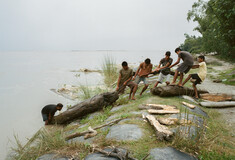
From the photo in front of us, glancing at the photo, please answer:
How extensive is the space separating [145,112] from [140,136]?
4.18ft

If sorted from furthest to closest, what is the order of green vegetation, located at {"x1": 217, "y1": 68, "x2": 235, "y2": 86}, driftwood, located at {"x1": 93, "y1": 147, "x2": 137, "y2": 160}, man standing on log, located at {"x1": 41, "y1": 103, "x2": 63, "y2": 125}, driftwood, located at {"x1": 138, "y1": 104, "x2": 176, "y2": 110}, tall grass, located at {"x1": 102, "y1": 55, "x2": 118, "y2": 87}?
tall grass, located at {"x1": 102, "y1": 55, "x2": 118, "y2": 87} → green vegetation, located at {"x1": 217, "y1": 68, "x2": 235, "y2": 86} → man standing on log, located at {"x1": 41, "y1": 103, "x2": 63, "y2": 125} → driftwood, located at {"x1": 138, "y1": 104, "x2": 176, "y2": 110} → driftwood, located at {"x1": 93, "y1": 147, "x2": 137, "y2": 160}

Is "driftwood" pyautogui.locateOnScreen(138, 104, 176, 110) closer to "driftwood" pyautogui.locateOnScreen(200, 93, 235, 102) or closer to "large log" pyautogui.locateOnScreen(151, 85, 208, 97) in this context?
"large log" pyautogui.locateOnScreen(151, 85, 208, 97)

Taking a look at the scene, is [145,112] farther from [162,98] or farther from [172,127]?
[162,98]

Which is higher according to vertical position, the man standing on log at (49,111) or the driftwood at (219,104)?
the driftwood at (219,104)

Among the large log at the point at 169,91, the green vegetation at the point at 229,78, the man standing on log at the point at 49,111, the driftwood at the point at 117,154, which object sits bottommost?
the man standing on log at the point at 49,111

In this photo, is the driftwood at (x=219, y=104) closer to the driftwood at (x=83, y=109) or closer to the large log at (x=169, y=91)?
the large log at (x=169, y=91)

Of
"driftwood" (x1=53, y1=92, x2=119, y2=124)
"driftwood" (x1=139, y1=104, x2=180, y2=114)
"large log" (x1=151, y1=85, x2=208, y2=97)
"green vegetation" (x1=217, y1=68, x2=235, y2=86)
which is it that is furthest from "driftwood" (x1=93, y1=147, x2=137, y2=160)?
"green vegetation" (x1=217, y1=68, x2=235, y2=86)

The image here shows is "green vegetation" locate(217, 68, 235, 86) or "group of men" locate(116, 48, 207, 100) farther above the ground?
"group of men" locate(116, 48, 207, 100)

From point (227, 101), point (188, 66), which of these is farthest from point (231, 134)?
point (188, 66)

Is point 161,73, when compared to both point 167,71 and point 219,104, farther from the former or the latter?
point 219,104

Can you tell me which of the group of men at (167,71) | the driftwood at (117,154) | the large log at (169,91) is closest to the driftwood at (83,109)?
the group of men at (167,71)

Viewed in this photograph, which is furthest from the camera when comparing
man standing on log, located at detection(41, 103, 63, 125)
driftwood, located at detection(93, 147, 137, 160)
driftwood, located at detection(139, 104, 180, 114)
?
man standing on log, located at detection(41, 103, 63, 125)

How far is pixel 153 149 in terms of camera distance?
2.58 metres

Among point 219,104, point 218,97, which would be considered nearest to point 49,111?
point 219,104
